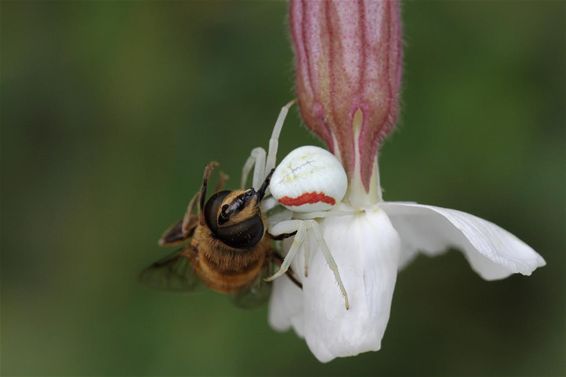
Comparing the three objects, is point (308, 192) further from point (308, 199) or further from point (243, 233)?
point (243, 233)

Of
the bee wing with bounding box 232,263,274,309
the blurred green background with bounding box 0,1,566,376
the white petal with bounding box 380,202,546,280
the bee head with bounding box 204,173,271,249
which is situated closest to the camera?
the white petal with bounding box 380,202,546,280

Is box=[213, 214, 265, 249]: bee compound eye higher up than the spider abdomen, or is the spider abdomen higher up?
the spider abdomen

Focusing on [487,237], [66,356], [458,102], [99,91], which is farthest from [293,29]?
[66,356]

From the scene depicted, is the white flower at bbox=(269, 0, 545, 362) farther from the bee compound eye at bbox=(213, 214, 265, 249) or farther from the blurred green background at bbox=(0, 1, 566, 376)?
the blurred green background at bbox=(0, 1, 566, 376)

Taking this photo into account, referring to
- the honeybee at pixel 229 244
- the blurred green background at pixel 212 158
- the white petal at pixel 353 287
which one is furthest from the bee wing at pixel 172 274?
the blurred green background at pixel 212 158

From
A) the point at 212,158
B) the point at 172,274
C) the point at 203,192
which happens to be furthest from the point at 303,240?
the point at 212,158

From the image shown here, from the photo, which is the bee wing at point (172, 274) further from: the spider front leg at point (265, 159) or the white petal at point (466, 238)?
the white petal at point (466, 238)

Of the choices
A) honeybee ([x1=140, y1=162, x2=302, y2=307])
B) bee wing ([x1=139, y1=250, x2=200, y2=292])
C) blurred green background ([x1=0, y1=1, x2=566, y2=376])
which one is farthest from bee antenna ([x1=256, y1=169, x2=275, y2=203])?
blurred green background ([x1=0, y1=1, x2=566, y2=376])
